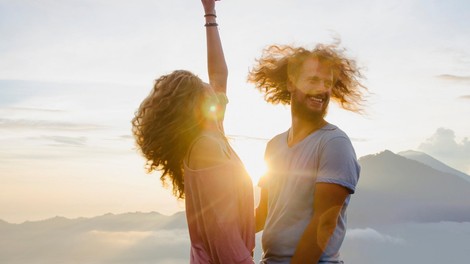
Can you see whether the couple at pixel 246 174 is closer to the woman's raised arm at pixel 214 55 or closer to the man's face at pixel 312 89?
the man's face at pixel 312 89

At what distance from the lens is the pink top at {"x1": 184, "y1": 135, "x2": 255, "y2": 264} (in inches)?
134

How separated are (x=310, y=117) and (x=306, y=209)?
27.7 inches

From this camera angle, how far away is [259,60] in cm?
528

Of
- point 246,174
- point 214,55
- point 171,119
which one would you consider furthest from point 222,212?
point 214,55

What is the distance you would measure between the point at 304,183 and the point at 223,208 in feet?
2.58

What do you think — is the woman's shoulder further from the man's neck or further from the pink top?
the man's neck

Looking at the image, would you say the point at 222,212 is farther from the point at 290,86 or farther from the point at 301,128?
the point at 290,86

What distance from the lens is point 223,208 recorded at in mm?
3414

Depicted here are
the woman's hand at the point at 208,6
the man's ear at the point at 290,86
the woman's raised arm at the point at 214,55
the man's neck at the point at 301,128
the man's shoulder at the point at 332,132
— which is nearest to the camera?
the man's shoulder at the point at 332,132

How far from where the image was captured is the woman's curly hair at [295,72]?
4.63 m

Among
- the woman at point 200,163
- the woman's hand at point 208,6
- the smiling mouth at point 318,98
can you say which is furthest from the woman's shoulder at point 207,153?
the woman's hand at point 208,6

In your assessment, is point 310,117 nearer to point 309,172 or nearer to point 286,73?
point 309,172

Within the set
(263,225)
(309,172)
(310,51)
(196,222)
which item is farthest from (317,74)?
(196,222)

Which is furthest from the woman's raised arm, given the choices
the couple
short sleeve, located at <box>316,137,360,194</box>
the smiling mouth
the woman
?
short sleeve, located at <box>316,137,360,194</box>
